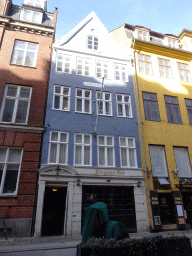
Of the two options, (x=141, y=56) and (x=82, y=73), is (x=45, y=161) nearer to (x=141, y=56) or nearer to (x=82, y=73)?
(x=82, y=73)

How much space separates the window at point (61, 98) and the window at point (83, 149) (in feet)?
8.70

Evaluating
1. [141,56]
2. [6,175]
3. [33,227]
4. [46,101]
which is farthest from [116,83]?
[33,227]

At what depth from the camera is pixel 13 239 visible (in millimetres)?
9703

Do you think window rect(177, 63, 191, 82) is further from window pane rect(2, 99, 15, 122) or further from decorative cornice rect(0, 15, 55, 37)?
window pane rect(2, 99, 15, 122)

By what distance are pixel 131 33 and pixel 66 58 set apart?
9431 mm

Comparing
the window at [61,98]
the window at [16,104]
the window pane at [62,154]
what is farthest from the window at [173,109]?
the window at [16,104]

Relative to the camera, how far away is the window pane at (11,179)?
11195 millimetres

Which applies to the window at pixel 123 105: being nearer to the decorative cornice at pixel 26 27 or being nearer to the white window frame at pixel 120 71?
Answer: the white window frame at pixel 120 71

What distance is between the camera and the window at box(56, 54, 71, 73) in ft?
51.5

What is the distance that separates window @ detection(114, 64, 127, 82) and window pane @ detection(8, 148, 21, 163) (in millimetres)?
10901

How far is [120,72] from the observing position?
17.3m

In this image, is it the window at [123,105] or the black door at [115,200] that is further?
→ the window at [123,105]

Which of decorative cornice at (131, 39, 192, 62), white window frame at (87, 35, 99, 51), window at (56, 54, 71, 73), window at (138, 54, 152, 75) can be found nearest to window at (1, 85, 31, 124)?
window at (56, 54, 71, 73)

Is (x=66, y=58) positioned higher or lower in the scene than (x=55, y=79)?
higher
